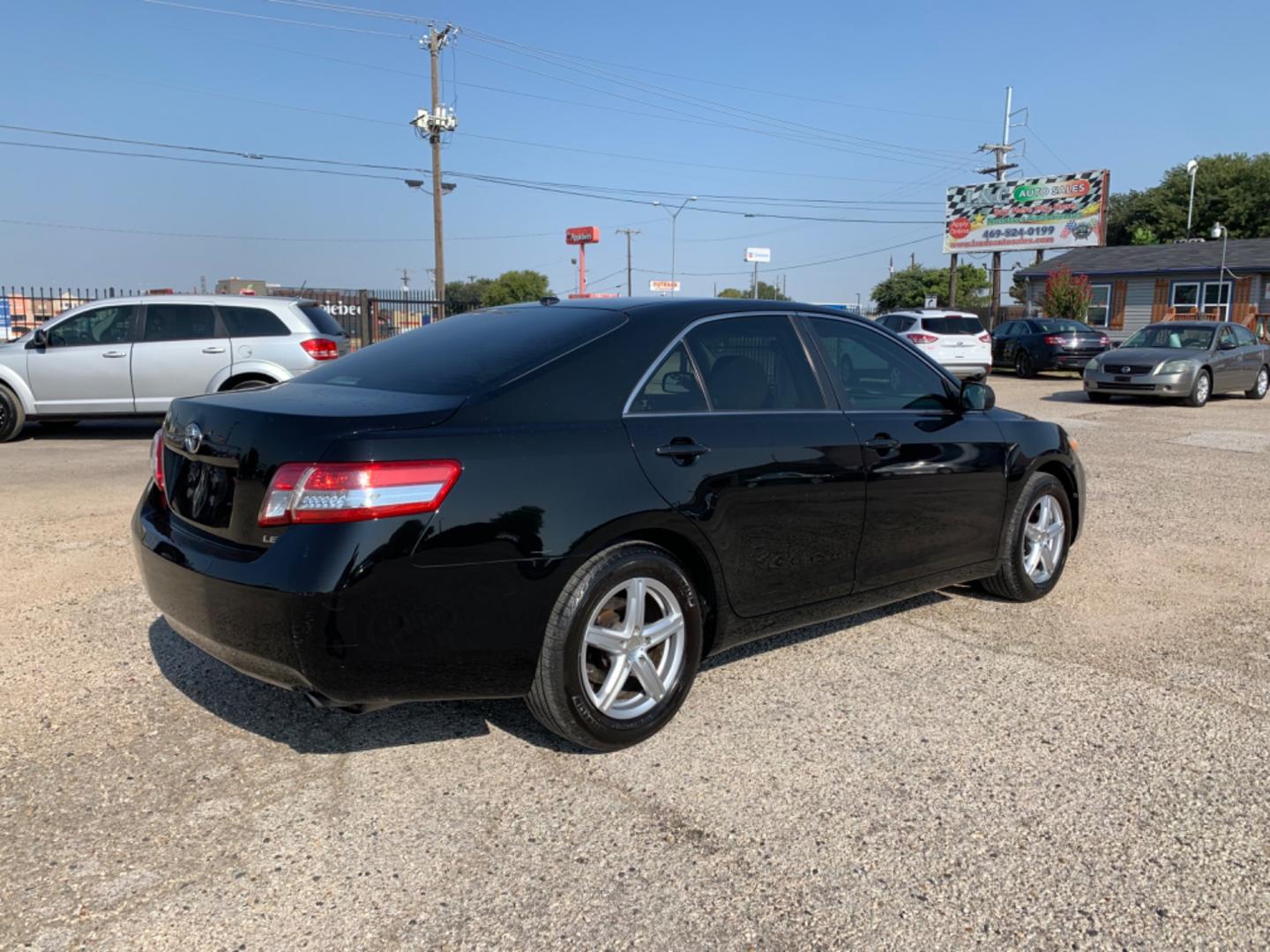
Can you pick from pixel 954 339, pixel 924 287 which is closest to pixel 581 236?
pixel 924 287

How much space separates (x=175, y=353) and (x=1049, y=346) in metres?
19.5

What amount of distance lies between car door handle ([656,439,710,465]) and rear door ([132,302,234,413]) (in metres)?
9.13

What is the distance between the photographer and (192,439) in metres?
3.32

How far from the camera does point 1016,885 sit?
2.69 meters

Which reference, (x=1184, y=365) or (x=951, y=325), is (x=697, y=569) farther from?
(x=951, y=325)

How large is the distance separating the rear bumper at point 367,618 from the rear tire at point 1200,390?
1669 centimetres

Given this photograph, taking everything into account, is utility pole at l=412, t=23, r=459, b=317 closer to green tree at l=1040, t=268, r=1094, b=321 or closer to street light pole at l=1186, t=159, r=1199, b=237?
green tree at l=1040, t=268, r=1094, b=321

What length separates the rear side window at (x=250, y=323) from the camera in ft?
37.4

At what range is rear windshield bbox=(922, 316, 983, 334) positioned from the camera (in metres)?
21.2

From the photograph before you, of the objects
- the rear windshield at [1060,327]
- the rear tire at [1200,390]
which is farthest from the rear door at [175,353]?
the rear windshield at [1060,327]

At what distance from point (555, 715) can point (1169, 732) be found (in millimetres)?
2230

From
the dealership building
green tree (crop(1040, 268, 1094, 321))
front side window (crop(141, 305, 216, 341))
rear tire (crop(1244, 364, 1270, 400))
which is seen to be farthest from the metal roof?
front side window (crop(141, 305, 216, 341))

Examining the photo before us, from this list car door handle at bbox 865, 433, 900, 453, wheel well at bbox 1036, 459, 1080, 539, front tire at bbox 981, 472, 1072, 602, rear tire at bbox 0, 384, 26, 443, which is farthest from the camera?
rear tire at bbox 0, 384, 26, 443

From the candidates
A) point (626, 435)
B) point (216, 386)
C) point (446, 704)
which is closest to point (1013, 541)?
point (626, 435)
